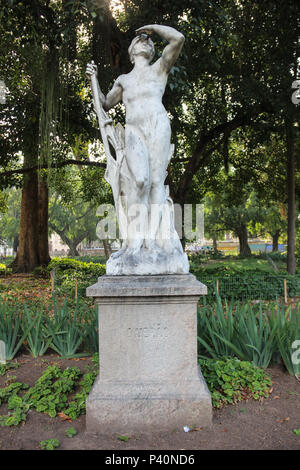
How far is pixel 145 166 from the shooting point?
330cm

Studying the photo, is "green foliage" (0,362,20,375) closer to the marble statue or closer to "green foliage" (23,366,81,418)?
"green foliage" (23,366,81,418)

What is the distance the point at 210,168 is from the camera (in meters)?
14.8

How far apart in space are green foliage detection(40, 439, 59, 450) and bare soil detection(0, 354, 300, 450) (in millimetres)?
40

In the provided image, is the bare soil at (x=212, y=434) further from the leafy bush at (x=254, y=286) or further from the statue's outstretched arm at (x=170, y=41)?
the leafy bush at (x=254, y=286)

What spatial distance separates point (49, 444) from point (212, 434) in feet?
4.08

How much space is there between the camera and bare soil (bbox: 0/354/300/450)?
103 inches

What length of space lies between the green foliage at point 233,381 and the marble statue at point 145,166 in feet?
3.80

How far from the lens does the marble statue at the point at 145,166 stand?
3.25 metres

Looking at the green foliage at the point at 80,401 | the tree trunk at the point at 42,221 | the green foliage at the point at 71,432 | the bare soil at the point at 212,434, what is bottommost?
the bare soil at the point at 212,434

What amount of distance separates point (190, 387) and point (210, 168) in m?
12.7

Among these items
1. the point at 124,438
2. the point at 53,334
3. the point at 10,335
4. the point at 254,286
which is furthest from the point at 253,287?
the point at 124,438

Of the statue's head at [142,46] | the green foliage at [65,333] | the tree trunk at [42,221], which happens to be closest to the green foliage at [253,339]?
the green foliage at [65,333]
